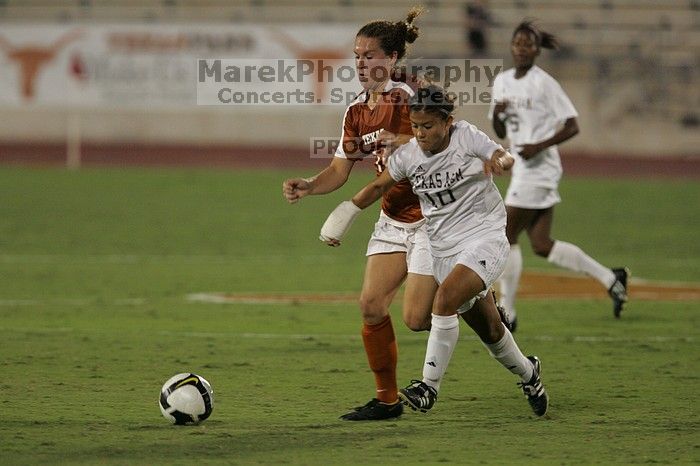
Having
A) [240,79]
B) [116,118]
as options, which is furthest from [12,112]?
[240,79]

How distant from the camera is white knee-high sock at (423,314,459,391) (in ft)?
21.7

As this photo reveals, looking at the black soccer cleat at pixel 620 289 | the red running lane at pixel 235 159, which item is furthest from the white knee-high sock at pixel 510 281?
the red running lane at pixel 235 159

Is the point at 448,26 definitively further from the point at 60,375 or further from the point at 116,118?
the point at 60,375

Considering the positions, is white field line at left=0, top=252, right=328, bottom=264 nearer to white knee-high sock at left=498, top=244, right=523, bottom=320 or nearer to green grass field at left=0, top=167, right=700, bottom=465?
green grass field at left=0, top=167, right=700, bottom=465

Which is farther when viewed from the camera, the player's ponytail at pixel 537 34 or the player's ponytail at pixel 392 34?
the player's ponytail at pixel 537 34

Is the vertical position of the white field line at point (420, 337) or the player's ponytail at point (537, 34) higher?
the player's ponytail at point (537, 34)

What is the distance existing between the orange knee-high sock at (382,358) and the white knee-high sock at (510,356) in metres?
0.55

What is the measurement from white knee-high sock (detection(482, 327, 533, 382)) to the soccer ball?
1.58 meters

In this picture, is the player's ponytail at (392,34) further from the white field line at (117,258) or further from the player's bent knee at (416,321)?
the white field line at (117,258)

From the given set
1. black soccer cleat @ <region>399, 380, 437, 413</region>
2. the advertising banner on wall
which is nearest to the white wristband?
black soccer cleat @ <region>399, 380, 437, 413</region>

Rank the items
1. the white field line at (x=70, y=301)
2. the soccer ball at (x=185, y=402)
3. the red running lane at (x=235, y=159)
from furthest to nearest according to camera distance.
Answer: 1. the red running lane at (x=235, y=159)
2. the white field line at (x=70, y=301)
3. the soccer ball at (x=185, y=402)

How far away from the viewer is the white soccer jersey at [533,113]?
10438mm

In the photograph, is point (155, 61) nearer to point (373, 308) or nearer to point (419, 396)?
point (373, 308)

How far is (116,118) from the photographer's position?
2992 cm
